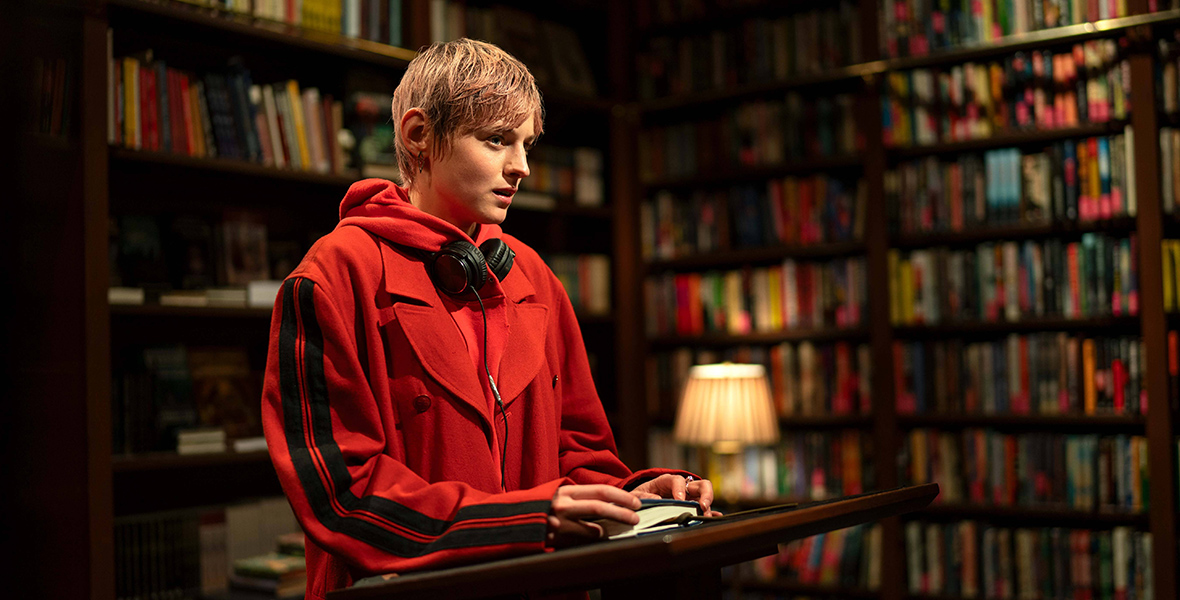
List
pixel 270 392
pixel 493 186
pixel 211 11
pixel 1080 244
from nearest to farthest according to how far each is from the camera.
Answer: pixel 270 392
pixel 493 186
pixel 211 11
pixel 1080 244

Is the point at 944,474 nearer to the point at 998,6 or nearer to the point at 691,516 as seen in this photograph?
the point at 998,6

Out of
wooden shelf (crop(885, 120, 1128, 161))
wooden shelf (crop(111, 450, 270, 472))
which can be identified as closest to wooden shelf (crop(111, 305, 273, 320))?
wooden shelf (crop(111, 450, 270, 472))

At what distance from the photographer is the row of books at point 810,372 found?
3324 millimetres

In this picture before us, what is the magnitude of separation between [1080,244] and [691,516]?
258 cm

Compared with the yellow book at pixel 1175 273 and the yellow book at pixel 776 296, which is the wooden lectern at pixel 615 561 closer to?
the yellow book at pixel 1175 273

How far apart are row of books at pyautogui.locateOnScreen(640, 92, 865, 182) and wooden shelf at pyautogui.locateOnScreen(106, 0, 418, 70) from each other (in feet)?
4.02

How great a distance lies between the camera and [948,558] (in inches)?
123

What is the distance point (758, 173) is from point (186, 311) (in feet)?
6.85

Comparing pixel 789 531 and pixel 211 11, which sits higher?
pixel 211 11

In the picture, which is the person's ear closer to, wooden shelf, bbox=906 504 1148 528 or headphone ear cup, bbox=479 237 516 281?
headphone ear cup, bbox=479 237 516 281

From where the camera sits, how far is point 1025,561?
2979mm

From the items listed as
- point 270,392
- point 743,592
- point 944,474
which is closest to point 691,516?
point 270,392

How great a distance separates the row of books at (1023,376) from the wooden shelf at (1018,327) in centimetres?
4

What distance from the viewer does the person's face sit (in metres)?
1.09
